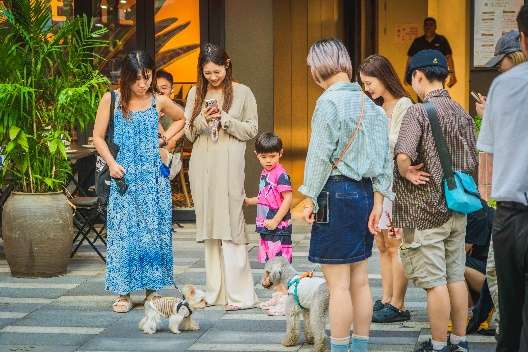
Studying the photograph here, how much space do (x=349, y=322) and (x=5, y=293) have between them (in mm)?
4066

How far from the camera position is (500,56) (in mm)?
7547

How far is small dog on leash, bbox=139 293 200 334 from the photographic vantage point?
28.0 feet

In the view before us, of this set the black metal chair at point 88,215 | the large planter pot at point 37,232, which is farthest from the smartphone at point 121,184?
the black metal chair at point 88,215

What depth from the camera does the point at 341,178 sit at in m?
7.10

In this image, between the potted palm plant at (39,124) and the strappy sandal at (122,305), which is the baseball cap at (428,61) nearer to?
the strappy sandal at (122,305)

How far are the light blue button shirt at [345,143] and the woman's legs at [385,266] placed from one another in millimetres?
1622

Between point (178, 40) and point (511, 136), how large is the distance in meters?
9.18

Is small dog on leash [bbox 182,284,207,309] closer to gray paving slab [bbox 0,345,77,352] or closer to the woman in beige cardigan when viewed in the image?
the woman in beige cardigan

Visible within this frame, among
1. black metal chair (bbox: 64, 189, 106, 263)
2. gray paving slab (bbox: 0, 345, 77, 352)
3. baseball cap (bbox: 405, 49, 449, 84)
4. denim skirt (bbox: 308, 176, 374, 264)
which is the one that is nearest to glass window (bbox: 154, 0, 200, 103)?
black metal chair (bbox: 64, 189, 106, 263)

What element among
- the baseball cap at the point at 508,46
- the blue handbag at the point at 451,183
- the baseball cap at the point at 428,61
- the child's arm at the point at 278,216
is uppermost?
the baseball cap at the point at 508,46

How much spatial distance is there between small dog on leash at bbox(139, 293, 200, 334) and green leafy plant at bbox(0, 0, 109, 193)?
8.27 feet

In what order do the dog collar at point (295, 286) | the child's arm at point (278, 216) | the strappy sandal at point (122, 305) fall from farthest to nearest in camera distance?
the strappy sandal at point (122, 305)
the child's arm at point (278, 216)
the dog collar at point (295, 286)

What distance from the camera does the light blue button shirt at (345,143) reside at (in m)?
7.02

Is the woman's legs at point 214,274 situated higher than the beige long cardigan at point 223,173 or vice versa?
the beige long cardigan at point 223,173
